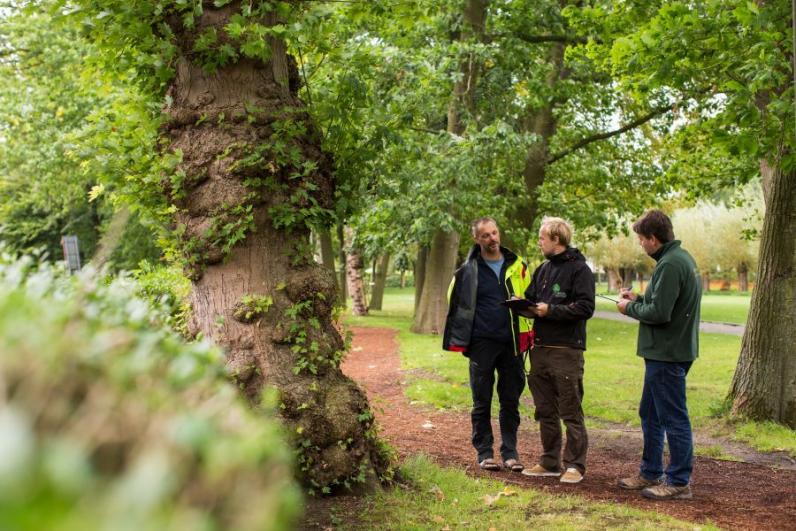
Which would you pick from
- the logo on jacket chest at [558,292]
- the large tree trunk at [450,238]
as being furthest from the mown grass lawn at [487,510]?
the large tree trunk at [450,238]

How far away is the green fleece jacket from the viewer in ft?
19.9

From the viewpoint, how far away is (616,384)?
1254 centimetres

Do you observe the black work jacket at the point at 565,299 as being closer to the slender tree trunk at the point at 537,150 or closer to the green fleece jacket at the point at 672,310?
the green fleece jacket at the point at 672,310

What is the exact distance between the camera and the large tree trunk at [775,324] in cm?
873

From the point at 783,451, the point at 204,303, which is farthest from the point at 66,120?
the point at 783,451

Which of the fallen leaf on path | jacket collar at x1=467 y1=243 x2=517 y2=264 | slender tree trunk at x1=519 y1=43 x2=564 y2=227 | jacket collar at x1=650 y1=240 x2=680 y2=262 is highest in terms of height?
slender tree trunk at x1=519 y1=43 x2=564 y2=227

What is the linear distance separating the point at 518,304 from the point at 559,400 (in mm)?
905

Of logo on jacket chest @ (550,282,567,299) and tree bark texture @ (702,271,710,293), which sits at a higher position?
logo on jacket chest @ (550,282,567,299)

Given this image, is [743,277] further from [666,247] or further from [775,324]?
[666,247]

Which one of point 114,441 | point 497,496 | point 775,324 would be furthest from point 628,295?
point 114,441

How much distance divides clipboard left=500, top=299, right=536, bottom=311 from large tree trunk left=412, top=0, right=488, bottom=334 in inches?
394

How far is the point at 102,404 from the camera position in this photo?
1.17 m


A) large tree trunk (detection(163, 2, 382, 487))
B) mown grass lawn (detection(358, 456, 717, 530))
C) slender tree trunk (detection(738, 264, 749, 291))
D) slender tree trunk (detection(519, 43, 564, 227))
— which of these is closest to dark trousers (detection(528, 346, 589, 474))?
mown grass lawn (detection(358, 456, 717, 530))

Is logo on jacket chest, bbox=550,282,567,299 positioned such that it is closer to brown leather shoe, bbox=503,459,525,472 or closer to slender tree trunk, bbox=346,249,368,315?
brown leather shoe, bbox=503,459,525,472
